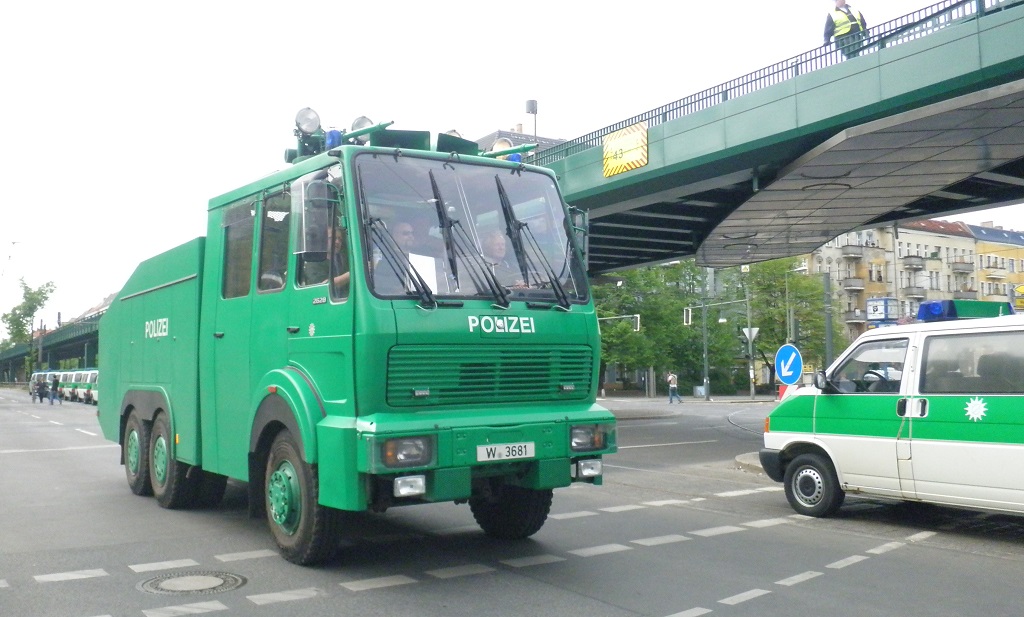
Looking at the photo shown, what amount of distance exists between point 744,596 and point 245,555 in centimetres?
395

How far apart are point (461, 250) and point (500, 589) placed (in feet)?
7.95

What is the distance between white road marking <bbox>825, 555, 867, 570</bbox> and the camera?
24.2ft

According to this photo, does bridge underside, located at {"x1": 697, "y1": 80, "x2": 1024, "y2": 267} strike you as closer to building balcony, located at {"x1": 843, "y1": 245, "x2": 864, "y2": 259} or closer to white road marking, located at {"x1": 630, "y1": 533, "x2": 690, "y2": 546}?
white road marking, located at {"x1": 630, "y1": 533, "x2": 690, "y2": 546}

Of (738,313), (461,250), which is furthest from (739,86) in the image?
(738,313)

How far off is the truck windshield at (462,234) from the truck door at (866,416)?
365cm

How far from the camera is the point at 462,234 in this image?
7.03 meters

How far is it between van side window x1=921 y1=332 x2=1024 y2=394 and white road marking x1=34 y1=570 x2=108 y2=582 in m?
7.33

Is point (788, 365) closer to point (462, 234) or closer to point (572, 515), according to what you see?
point (572, 515)

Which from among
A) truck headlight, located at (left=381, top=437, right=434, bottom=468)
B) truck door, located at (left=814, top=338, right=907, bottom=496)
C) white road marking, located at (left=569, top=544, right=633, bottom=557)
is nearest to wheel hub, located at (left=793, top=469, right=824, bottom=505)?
truck door, located at (left=814, top=338, right=907, bottom=496)

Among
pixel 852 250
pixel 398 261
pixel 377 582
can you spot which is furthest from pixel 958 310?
pixel 852 250

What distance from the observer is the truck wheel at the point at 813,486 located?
9.77 m

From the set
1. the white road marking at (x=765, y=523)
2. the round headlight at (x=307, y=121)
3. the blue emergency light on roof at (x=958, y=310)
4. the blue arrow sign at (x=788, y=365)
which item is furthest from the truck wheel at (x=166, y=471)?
the blue arrow sign at (x=788, y=365)

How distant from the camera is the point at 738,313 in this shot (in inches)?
2886

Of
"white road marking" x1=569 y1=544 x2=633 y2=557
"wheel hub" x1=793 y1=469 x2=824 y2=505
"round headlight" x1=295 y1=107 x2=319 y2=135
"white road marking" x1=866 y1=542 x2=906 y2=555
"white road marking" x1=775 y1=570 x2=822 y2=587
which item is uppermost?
"round headlight" x1=295 y1=107 x2=319 y2=135
